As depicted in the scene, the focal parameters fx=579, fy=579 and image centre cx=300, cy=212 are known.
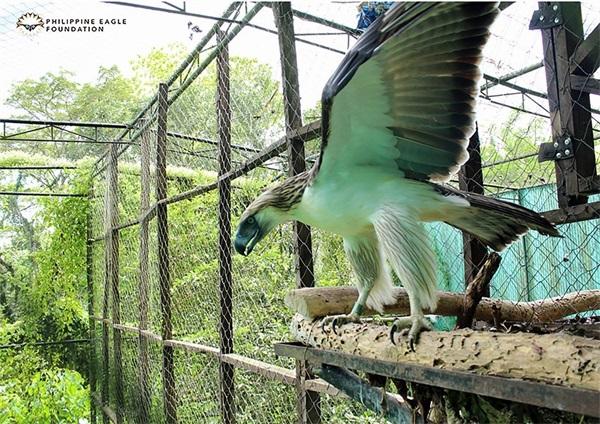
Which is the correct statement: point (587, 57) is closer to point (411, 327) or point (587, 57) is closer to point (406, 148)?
point (406, 148)

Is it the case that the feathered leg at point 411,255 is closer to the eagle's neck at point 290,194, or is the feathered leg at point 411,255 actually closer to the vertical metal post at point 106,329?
the eagle's neck at point 290,194

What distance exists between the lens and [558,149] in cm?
178

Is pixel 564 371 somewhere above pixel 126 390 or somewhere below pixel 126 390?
above

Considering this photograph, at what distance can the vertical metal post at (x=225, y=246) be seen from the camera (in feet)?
9.86

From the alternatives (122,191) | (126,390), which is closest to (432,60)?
(126,390)

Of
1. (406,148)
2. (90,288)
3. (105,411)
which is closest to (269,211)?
(406,148)

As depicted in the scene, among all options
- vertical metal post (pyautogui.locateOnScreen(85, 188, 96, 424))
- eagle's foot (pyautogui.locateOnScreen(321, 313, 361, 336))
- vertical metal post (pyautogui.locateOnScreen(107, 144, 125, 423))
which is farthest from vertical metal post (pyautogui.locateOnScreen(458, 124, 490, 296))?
vertical metal post (pyautogui.locateOnScreen(85, 188, 96, 424))

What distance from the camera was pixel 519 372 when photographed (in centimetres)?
92

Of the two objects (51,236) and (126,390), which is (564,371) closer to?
(126,390)

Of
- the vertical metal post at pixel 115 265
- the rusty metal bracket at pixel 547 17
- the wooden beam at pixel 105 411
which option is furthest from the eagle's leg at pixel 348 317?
the wooden beam at pixel 105 411

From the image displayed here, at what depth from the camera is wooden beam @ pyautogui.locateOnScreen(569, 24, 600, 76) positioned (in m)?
1.70

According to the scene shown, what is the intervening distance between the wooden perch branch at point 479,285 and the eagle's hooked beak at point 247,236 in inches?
25.5

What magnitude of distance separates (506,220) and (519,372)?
682 mm

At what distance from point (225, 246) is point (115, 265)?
171 inches
